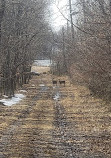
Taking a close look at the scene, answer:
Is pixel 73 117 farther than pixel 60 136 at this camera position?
Yes

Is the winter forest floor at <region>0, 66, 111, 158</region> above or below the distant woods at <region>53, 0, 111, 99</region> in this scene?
below

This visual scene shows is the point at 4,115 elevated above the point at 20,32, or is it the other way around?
the point at 20,32

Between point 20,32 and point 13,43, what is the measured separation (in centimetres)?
420

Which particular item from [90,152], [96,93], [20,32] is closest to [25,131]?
[90,152]

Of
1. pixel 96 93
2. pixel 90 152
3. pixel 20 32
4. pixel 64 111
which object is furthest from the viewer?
pixel 20 32

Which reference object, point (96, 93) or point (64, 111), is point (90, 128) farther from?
point (96, 93)

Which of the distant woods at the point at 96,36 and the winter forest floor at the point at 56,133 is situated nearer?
the winter forest floor at the point at 56,133

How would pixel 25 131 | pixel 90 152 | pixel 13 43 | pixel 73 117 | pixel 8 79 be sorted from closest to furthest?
pixel 90 152 < pixel 25 131 < pixel 73 117 < pixel 13 43 < pixel 8 79

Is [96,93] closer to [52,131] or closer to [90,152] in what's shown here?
[52,131]

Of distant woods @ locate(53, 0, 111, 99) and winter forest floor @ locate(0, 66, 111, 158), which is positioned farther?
distant woods @ locate(53, 0, 111, 99)

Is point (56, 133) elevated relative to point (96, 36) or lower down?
lower down

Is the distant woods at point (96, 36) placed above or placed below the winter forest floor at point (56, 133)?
above

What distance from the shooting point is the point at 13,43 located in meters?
27.4

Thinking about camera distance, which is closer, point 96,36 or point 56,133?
point 56,133
